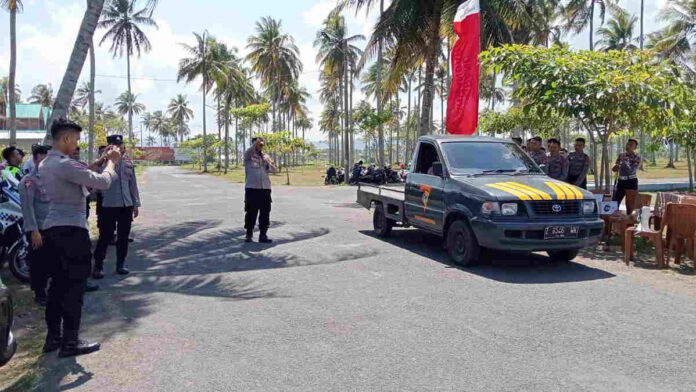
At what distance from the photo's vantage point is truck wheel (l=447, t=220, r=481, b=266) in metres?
7.85

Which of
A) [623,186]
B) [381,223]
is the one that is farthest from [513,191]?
[623,186]

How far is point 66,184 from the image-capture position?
4.60 meters

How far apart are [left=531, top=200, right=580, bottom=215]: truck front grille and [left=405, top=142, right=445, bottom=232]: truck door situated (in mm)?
1442

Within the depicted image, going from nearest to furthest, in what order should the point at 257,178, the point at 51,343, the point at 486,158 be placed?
the point at 51,343, the point at 486,158, the point at 257,178

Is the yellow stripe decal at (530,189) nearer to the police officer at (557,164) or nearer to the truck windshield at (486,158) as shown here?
the truck windshield at (486,158)

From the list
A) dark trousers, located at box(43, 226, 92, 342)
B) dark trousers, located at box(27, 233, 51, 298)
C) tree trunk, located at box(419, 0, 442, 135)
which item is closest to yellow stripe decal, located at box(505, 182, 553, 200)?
dark trousers, located at box(43, 226, 92, 342)

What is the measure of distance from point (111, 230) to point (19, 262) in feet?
3.78

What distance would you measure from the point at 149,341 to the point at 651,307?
16.4 feet

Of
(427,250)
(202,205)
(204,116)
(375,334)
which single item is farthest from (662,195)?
(204,116)

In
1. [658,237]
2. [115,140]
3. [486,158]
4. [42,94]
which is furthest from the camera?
[42,94]

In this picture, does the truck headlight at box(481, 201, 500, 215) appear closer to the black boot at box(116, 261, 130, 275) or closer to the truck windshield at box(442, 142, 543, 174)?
the truck windshield at box(442, 142, 543, 174)

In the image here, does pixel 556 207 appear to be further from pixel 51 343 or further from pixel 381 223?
pixel 51 343

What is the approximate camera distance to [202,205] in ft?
58.1

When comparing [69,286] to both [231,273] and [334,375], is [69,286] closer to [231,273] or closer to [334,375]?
[334,375]
